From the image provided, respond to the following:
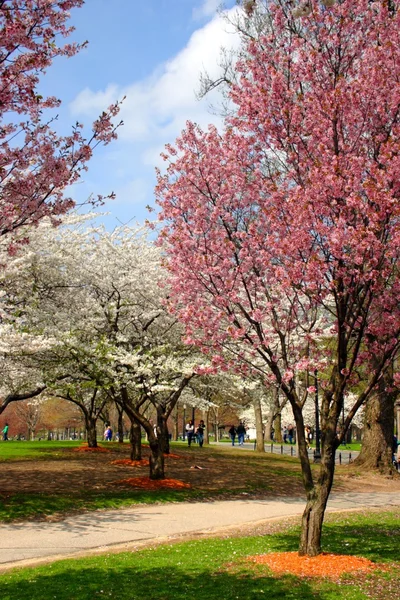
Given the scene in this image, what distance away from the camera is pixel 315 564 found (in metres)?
8.28

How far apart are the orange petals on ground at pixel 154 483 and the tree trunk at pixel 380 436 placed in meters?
9.48

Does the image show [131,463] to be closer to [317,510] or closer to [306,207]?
[317,510]

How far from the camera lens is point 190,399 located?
30.1 metres

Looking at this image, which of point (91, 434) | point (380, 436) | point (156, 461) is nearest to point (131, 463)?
Answer: point (156, 461)

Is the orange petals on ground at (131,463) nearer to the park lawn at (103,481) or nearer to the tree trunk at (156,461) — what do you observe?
the park lawn at (103,481)

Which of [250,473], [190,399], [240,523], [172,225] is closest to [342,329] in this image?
[172,225]

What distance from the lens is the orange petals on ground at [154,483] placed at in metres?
17.6

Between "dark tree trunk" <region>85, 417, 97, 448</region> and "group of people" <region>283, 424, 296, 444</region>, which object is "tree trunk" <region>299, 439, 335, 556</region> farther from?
"group of people" <region>283, 424, 296, 444</region>

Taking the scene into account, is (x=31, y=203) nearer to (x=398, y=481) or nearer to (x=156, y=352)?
(x=156, y=352)

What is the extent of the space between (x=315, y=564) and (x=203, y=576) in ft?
5.03

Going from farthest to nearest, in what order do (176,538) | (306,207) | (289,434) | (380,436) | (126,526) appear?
(289,434), (380,436), (126,526), (176,538), (306,207)

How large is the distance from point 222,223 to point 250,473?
15.7 metres

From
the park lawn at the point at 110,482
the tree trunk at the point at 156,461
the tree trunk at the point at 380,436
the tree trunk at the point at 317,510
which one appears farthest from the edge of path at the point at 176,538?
the tree trunk at the point at 380,436

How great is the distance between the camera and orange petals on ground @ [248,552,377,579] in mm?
8000
